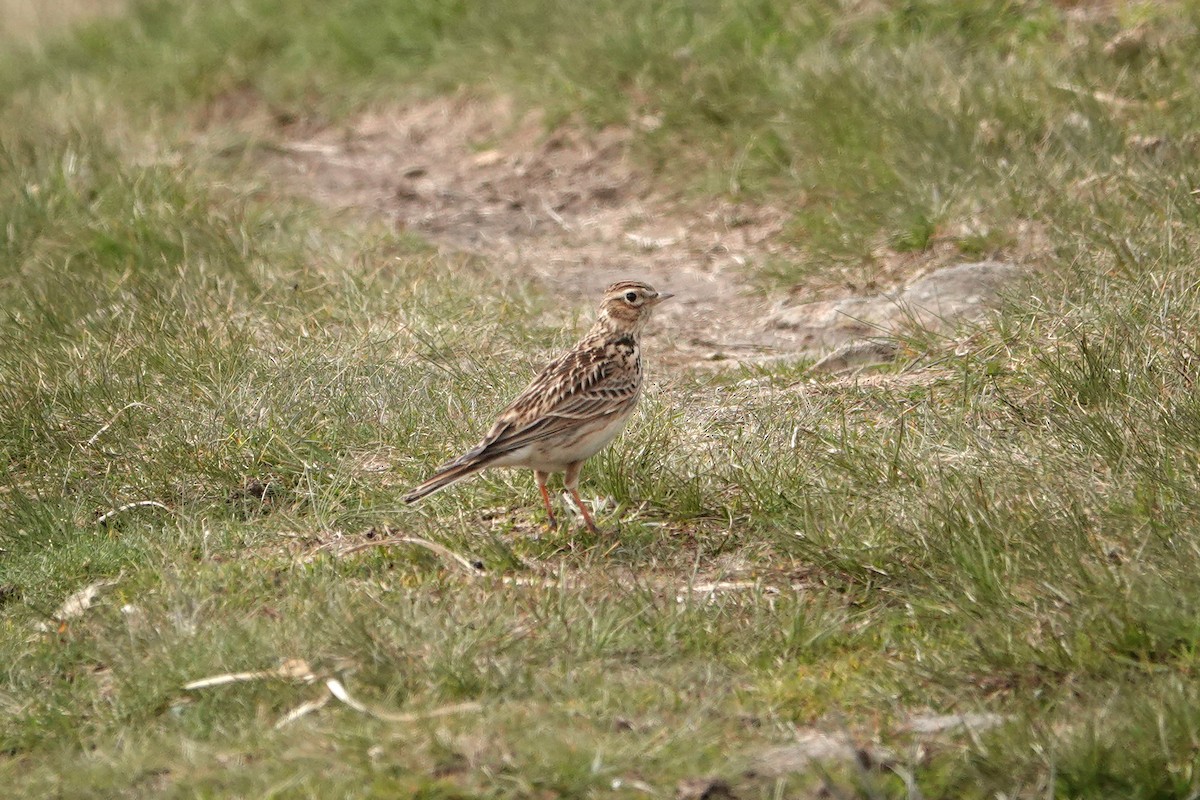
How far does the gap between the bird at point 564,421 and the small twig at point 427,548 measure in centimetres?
17

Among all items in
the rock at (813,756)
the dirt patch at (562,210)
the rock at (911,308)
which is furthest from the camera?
the dirt patch at (562,210)

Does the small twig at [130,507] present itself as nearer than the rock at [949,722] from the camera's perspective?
No

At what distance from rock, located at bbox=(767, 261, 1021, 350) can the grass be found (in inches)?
12.0

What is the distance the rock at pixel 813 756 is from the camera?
4.61m

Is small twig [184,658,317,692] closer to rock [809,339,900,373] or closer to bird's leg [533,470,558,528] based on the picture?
bird's leg [533,470,558,528]

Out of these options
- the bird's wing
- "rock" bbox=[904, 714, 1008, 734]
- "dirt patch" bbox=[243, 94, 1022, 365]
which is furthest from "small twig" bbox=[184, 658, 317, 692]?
"dirt patch" bbox=[243, 94, 1022, 365]

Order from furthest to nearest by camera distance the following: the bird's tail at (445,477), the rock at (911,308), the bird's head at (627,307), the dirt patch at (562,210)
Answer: the dirt patch at (562,210) → the rock at (911,308) → the bird's head at (627,307) → the bird's tail at (445,477)

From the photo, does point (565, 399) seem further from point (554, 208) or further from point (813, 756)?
point (554, 208)

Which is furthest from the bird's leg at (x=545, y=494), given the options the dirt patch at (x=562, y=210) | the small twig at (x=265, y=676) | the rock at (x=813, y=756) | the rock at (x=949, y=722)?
the dirt patch at (x=562, y=210)

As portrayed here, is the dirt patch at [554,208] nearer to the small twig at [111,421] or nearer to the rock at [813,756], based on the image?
the small twig at [111,421]

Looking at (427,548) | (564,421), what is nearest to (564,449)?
(564,421)

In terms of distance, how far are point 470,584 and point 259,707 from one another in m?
1.07

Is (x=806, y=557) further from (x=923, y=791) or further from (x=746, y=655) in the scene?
(x=923, y=791)

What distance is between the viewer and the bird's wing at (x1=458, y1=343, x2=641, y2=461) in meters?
6.15
